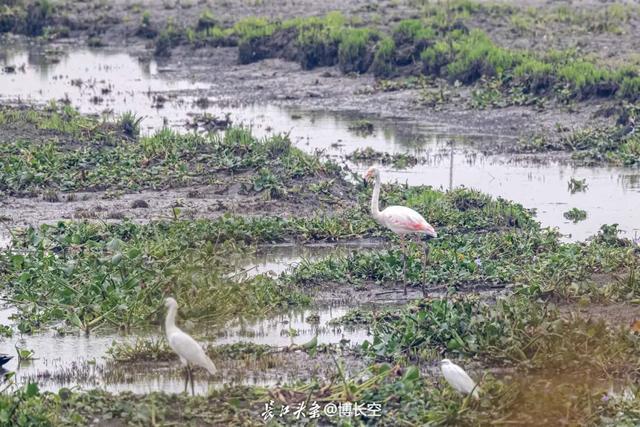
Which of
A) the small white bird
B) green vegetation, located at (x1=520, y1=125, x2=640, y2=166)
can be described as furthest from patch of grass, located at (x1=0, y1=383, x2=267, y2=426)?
green vegetation, located at (x1=520, y1=125, x2=640, y2=166)

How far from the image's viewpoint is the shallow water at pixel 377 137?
57.0 feet

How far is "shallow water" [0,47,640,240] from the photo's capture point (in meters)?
17.4

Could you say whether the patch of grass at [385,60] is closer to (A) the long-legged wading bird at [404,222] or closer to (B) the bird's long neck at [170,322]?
(A) the long-legged wading bird at [404,222]

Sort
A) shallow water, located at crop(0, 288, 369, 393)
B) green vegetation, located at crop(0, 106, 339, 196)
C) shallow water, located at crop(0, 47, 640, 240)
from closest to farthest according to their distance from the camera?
shallow water, located at crop(0, 288, 369, 393)
green vegetation, located at crop(0, 106, 339, 196)
shallow water, located at crop(0, 47, 640, 240)

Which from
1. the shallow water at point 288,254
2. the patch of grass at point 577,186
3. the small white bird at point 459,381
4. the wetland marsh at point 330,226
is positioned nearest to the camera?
the small white bird at point 459,381

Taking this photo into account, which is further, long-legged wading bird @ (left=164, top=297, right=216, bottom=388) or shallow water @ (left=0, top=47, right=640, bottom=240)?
shallow water @ (left=0, top=47, right=640, bottom=240)

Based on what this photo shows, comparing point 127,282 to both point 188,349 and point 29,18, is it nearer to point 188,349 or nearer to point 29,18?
point 188,349

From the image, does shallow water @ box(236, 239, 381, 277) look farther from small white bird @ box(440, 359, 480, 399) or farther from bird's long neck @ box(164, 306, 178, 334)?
small white bird @ box(440, 359, 480, 399)

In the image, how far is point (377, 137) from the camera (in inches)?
874

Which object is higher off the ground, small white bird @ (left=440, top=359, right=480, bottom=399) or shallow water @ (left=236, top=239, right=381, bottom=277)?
small white bird @ (left=440, top=359, right=480, bottom=399)

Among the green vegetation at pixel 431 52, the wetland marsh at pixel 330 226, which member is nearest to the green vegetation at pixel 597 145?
the wetland marsh at pixel 330 226

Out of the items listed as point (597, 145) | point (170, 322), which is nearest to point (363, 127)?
point (597, 145)

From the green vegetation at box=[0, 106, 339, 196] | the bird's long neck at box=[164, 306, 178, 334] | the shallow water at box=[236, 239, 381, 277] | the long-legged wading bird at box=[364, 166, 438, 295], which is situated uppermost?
the bird's long neck at box=[164, 306, 178, 334]

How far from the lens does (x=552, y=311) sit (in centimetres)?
1050
